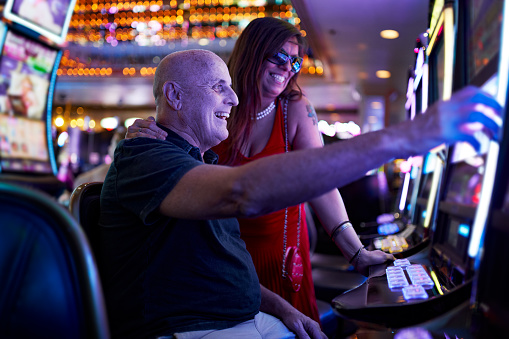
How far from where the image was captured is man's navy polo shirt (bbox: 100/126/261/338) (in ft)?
3.37

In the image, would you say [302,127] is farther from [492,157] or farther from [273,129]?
[492,157]

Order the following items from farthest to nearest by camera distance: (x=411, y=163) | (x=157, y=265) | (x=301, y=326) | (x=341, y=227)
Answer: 1. (x=411, y=163)
2. (x=341, y=227)
3. (x=301, y=326)
4. (x=157, y=265)

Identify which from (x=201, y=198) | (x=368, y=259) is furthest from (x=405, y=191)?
(x=201, y=198)

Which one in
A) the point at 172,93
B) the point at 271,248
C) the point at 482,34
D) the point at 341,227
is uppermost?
the point at 482,34

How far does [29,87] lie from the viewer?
12.9 ft

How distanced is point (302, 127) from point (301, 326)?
0.79 metres

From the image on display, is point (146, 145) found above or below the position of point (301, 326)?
above

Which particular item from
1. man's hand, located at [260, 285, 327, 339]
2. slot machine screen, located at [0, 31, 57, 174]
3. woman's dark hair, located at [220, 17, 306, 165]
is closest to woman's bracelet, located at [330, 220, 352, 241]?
man's hand, located at [260, 285, 327, 339]

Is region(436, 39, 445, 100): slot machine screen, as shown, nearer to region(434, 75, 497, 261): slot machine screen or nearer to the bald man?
region(434, 75, 497, 261): slot machine screen

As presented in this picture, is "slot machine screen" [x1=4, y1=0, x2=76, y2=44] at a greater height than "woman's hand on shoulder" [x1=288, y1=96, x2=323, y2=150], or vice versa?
"slot machine screen" [x1=4, y1=0, x2=76, y2=44]

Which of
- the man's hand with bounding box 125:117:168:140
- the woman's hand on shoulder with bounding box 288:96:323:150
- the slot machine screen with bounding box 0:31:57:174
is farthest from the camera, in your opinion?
the slot machine screen with bounding box 0:31:57:174

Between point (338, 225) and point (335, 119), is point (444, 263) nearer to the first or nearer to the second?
point (338, 225)

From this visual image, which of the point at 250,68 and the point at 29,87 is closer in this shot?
the point at 250,68

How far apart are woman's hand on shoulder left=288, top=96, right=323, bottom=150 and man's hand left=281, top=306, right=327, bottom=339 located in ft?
2.24
